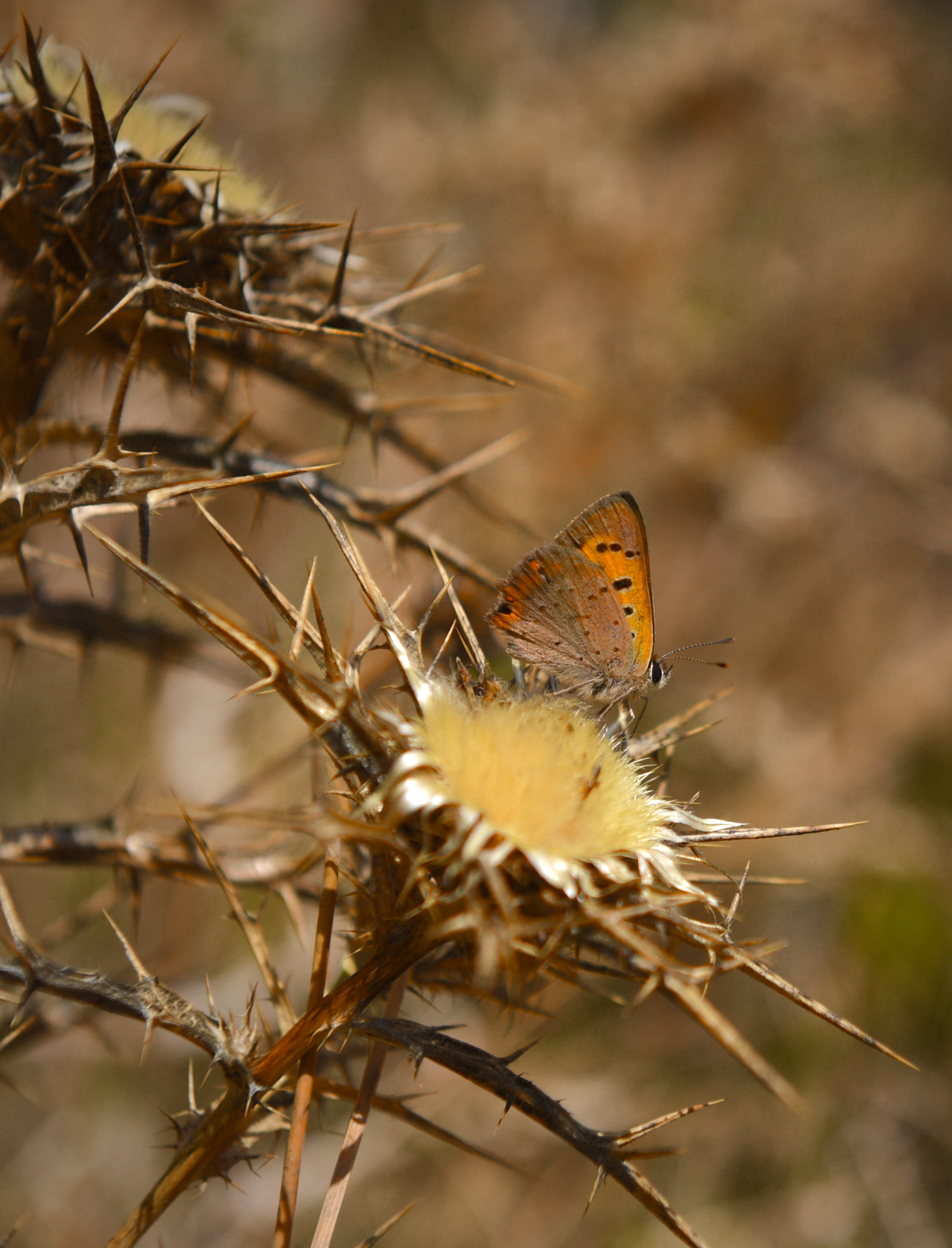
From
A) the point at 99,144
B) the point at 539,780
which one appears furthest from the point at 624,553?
the point at 99,144

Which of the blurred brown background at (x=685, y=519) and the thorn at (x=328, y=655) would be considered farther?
the blurred brown background at (x=685, y=519)

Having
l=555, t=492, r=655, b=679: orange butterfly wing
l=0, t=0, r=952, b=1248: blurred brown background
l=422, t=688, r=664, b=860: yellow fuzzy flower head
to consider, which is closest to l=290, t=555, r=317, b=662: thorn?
l=422, t=688, r=664, b=860: yellow fuzzy flower head

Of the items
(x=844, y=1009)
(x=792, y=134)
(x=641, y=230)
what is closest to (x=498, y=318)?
(x=641, y=230)

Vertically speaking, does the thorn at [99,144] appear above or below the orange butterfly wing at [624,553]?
above

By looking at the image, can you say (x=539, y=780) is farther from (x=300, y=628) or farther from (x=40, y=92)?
(x=40, y=92)

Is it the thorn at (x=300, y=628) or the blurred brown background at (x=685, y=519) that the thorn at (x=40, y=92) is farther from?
the blurred brown background at (x=685, y=519)

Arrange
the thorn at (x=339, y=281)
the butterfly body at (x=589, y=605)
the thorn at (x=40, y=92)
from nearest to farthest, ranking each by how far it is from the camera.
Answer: the thorn at (x=40, y=92), the thorn at (x=339, y=281), the butterfly body at (x=589, y=605)

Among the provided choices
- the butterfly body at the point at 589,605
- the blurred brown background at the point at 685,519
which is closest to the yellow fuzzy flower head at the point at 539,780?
the butterfly body at the point at 589,605
